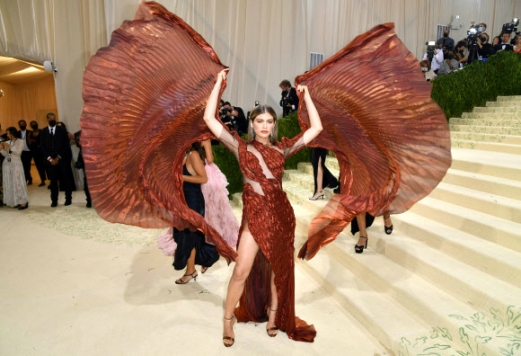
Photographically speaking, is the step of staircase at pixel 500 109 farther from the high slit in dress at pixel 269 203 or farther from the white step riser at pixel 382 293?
the high slit in dress at pixel 269 203

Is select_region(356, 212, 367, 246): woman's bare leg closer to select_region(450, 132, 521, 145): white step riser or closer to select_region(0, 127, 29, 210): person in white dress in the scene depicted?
select_region(450, 132, 521, 145): white step riser

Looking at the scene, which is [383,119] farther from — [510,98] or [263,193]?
[510,98]

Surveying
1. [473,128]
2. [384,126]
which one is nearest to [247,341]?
[384,126]

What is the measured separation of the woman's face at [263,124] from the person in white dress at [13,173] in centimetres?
630

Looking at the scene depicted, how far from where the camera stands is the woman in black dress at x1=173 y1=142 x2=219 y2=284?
3.40 meters

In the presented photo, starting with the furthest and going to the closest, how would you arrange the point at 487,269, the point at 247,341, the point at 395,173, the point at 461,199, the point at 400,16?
the point at 400,16
the point at 461,199
the point at 487,269
the point at 247,341
the point at 395,173

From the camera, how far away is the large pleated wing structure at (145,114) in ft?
6.96

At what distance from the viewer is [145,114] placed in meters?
2.23

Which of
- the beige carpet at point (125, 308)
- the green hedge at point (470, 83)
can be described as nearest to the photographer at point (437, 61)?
the green hedge at point (470, 83)

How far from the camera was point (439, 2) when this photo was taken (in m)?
12.4

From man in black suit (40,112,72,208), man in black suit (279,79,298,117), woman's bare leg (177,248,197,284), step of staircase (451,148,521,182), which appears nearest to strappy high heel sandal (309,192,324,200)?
step of staircase (451,148,521,182)

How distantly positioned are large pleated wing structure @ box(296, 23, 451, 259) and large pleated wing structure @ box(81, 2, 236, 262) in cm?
74

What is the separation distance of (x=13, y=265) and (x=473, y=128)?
22.4 ft

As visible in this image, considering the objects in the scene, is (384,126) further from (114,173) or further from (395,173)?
(114,173)
